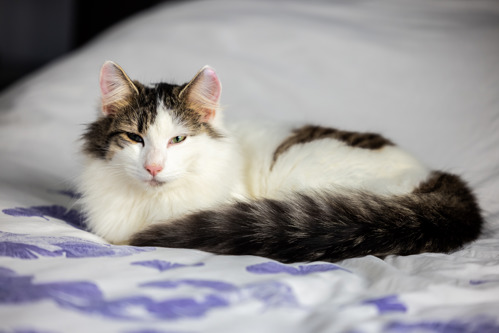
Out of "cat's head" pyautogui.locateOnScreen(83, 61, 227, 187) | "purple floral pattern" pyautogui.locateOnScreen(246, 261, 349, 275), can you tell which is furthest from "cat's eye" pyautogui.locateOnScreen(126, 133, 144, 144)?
"purple floral pattern" pyautogui.locateOnScreen(246, 261, 349, 275)

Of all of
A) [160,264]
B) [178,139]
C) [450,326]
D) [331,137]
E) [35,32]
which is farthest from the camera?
[35,32]

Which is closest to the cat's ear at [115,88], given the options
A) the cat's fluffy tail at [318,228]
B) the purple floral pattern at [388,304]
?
the cat's fluffy tail at [318,228]

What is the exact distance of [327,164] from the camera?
5.32ft

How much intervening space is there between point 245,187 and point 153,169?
0.42m

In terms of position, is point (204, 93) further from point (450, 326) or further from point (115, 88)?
point (450, 326)

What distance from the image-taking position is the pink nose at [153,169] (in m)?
1.31

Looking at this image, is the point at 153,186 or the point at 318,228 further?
the point at 153,186

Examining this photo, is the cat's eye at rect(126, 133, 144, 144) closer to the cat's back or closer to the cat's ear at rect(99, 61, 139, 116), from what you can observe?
the cat's ear at rect(99, 61, 139, 116)

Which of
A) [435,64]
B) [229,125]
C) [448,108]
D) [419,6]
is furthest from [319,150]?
[419,6]

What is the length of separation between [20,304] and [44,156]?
1494mm

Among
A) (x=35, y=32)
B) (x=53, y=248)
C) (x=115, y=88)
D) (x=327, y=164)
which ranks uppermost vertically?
(x=35, y=32)

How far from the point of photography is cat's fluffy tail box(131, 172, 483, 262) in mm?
1224

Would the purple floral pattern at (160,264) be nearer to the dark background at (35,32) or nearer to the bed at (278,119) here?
the bed at (278,119)

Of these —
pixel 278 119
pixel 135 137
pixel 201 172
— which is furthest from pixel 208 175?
pixel 278 119
